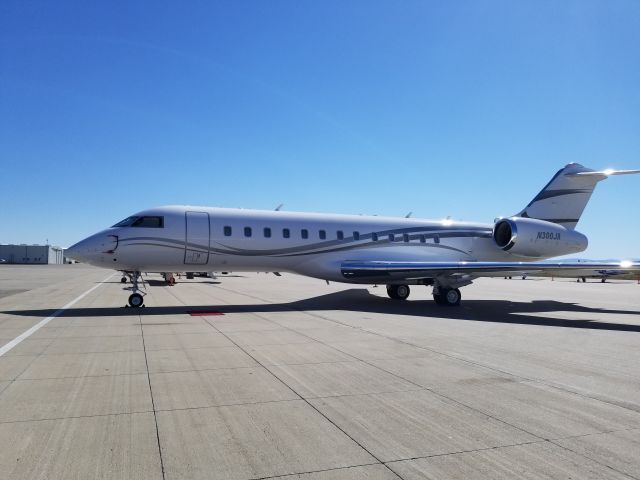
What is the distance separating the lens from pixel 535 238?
773 inches

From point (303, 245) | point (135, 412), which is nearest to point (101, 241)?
A: point (303, 245)

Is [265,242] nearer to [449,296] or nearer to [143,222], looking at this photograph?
[143,222]

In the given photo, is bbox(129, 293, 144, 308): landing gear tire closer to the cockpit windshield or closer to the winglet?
the cockpit windshield

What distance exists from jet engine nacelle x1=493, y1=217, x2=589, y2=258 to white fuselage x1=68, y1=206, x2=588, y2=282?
1.14 metres

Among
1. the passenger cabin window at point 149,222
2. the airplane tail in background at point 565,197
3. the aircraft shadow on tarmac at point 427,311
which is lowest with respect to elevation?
the aircraft shadow on tarmac at point 427,311

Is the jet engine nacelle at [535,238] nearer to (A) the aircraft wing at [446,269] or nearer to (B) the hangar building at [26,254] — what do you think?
(A) the aircraft wing at [446,269]

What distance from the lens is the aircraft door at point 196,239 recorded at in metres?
15.5

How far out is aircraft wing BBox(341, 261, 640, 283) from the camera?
15.3 metres

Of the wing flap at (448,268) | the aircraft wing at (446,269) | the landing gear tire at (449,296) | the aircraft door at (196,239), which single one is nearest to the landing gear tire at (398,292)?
the landing gear tire at (449,296)

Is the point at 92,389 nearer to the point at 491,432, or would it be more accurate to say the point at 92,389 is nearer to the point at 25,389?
the point at 25,389

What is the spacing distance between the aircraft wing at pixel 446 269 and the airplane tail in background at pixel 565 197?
16.0 ft

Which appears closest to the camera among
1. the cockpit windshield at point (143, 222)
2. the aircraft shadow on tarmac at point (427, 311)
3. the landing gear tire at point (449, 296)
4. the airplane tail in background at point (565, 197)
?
the aircraft shadow on tarmac at point (427, 311)

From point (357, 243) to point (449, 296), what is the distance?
3.94m

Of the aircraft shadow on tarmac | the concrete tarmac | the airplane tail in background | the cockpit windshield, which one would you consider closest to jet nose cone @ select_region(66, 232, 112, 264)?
the cockpit windshield
